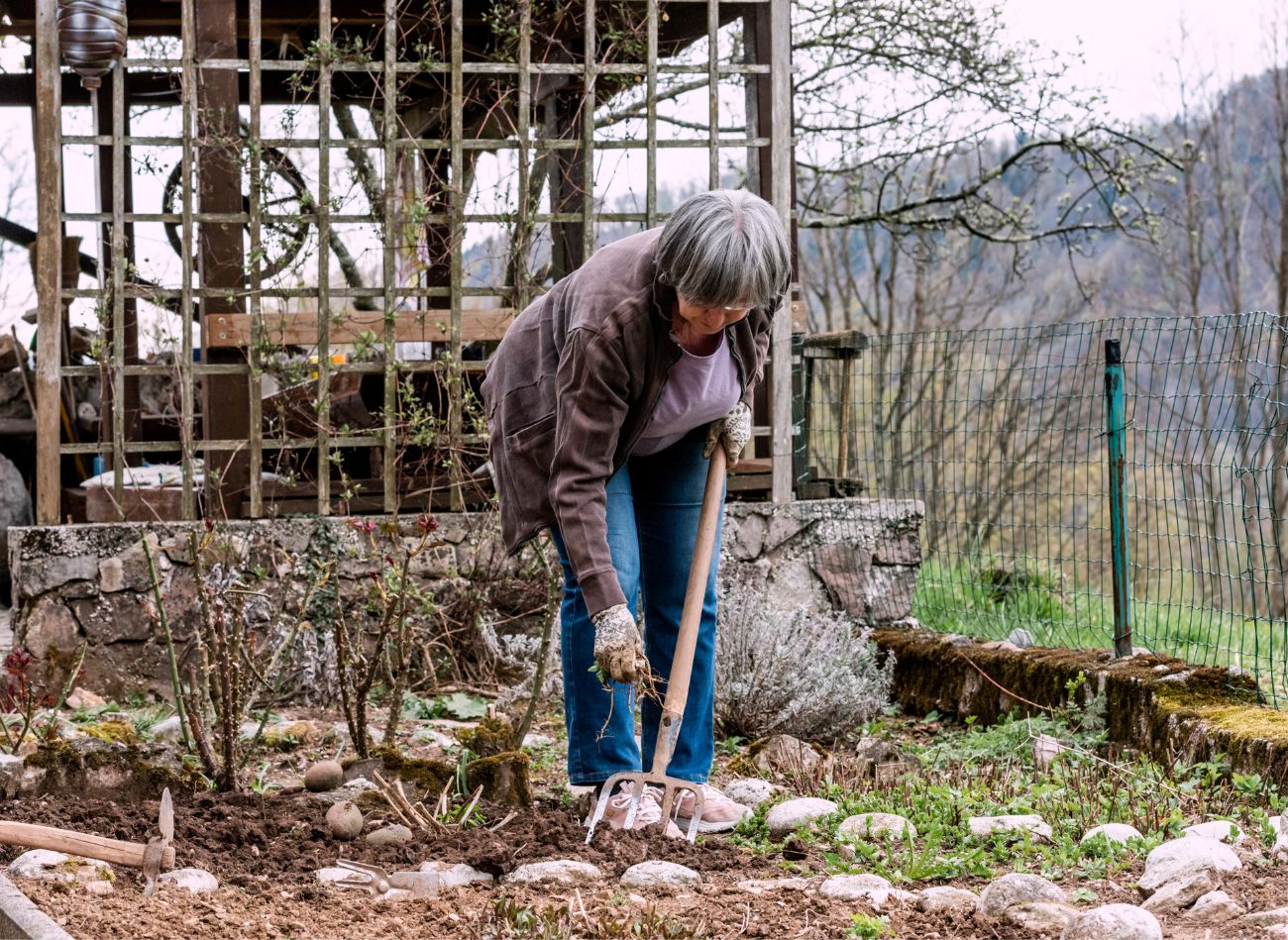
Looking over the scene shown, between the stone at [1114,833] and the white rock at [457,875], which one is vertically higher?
the stone at [1114,833]

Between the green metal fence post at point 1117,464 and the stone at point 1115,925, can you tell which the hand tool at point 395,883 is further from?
the green metal fence post at point 1117,464

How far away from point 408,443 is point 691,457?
2202mm

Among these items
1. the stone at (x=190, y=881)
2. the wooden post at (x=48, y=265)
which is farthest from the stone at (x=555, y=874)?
the wooden post at (x=48, y=265)

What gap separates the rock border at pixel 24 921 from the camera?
5.83 ft

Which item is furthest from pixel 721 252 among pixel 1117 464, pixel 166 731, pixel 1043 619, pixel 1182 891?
pixel 1043 619

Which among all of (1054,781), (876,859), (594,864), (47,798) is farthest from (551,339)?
(1054,781)

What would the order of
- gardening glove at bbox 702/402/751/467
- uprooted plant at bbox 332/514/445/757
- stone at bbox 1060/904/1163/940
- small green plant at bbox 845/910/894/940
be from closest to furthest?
stone at bbox 1060/904/1163/940
small green plant at bbox 845/910/894/940
gardening glove at bbox 702/402/751/467
uprooted plant at bbox 332/514/445/757

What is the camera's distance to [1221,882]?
226 cm

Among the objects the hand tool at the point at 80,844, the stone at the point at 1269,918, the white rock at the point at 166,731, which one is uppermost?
the hand tool at the point at 80,844

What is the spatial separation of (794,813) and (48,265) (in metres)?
3.39

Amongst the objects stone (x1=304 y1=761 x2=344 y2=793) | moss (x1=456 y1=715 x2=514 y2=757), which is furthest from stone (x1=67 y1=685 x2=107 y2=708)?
moss (x1=456 y1=715 x2=514 y2=757)

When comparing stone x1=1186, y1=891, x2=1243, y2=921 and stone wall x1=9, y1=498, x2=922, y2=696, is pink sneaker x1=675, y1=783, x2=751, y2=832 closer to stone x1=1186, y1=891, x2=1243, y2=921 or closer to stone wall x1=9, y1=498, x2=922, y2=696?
stone x1=1186, y1=891, x2=1243, y2=921

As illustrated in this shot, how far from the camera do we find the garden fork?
2.67 meters

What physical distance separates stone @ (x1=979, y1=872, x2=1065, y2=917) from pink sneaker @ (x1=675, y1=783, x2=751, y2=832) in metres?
0.76
